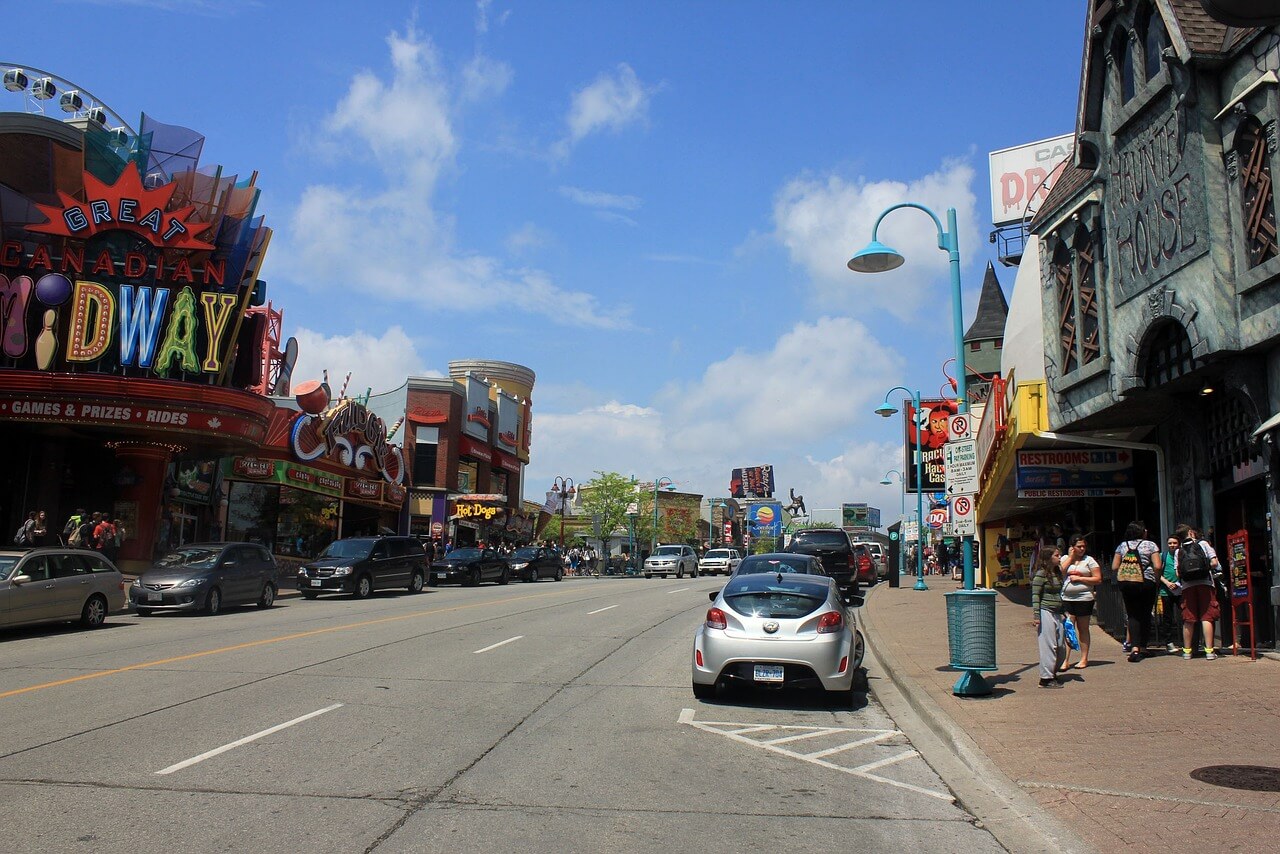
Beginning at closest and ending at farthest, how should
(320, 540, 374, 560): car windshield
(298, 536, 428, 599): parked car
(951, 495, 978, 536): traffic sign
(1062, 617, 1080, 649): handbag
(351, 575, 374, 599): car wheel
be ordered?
(1062, 617, 1080, 649): handbag
(951, 495, 978, 536): traffic sign
(298, 536, 428, 599): parked car
(351, 575, 374, 599): car wheel
(320, 540, 374, 560): car windshield

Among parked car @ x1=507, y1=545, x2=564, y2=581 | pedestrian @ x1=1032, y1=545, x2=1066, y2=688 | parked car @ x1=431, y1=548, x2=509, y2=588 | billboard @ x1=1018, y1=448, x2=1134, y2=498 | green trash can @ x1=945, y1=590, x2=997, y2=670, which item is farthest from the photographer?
parked car @ x1=507, y1=545, x2=564, y2=581

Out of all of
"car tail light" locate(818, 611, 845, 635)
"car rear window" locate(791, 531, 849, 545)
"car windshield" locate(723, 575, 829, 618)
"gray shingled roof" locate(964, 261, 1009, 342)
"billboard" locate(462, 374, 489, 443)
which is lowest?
"car tail light" locate(818, 611, 845, 635)

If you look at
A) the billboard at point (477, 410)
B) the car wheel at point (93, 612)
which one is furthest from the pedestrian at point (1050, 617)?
the billboard at point (477, 410)

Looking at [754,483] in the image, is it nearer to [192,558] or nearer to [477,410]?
[477,410]

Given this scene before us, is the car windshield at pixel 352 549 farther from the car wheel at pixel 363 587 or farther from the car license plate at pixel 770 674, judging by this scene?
the car license plate at pixel 770 674

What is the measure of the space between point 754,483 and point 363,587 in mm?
140822

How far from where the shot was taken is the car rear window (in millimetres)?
29688

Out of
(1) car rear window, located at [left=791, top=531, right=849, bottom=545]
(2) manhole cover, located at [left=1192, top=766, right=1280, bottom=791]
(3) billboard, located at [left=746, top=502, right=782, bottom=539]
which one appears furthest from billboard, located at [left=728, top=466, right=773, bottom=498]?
(2) manhole cover, located at [left=1192, top=766, right=1280, bottom=791]

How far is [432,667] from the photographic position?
1275 cm

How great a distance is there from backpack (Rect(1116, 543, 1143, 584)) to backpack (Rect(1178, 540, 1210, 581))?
540mm

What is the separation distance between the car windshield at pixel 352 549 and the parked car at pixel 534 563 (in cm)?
1292

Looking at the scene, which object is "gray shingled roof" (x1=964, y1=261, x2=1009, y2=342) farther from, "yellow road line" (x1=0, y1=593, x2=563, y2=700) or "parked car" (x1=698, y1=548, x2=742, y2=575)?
"yellow road line" (x1=0, y1=593, x2=563, y2=700)

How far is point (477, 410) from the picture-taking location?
5669 centimetres

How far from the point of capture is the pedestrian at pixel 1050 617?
11.3m
